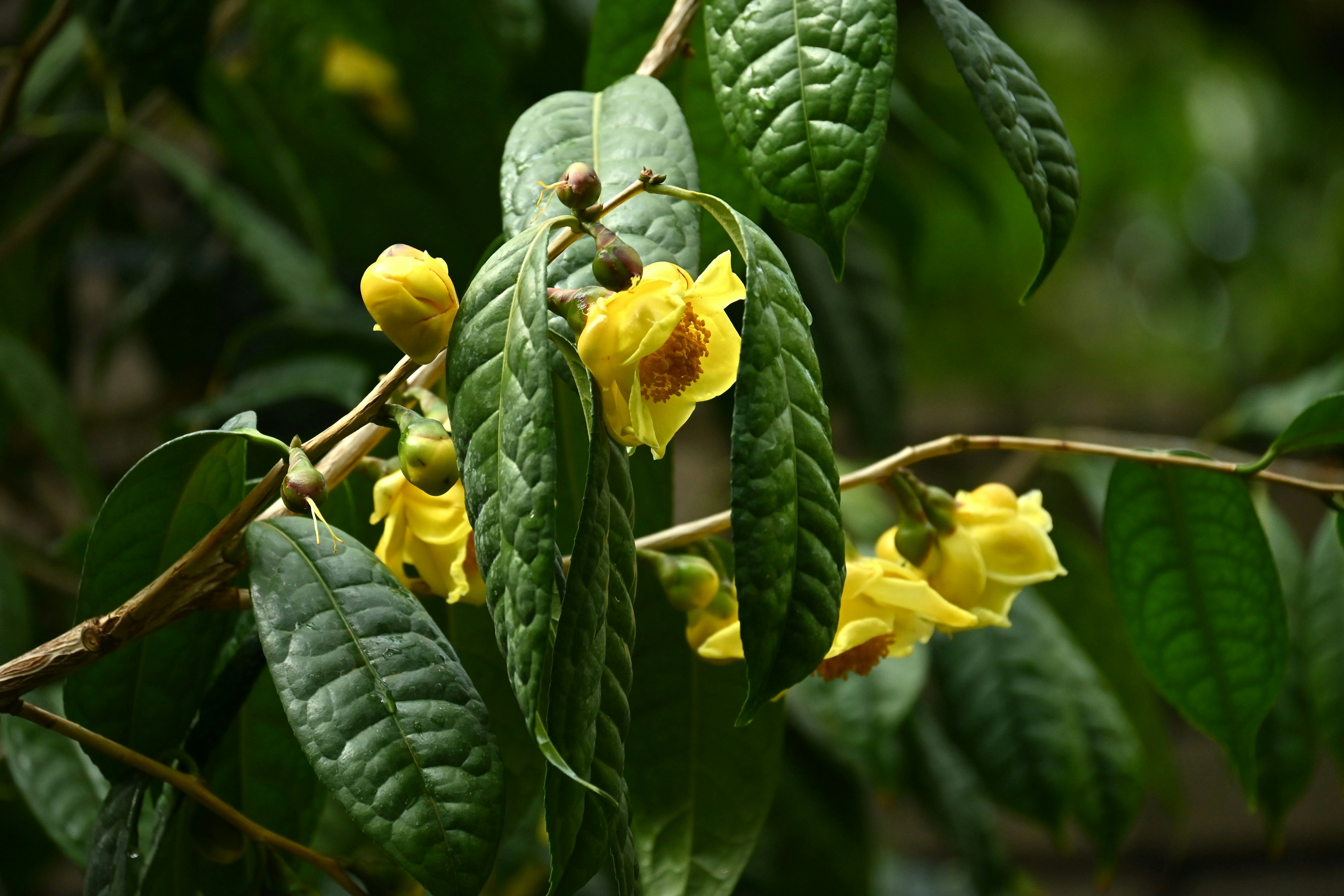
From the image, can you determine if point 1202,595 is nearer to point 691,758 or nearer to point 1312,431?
point 1312,431

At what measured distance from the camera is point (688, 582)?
0.46 metres

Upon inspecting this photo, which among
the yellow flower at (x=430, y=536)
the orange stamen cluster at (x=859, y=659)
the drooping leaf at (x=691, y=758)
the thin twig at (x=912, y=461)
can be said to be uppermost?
the yellow flower at (x=430, y=536)

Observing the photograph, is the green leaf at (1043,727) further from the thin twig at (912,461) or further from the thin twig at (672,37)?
the thin twig at (672,37)

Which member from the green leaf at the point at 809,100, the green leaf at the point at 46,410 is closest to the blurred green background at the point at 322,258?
the green leaf at the point at 46,410

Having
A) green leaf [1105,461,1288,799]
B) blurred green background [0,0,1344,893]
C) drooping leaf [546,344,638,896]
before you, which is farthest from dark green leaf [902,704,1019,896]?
drooping leaf [546,344,638,896]

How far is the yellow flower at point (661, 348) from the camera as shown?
0.33m

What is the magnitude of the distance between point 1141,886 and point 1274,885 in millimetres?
221

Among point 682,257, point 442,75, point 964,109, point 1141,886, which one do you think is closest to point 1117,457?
point 682,257

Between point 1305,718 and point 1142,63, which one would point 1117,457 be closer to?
point 1305,718

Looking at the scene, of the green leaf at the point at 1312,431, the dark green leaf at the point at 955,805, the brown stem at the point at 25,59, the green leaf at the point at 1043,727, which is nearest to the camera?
the green leaf at the point at 1312,431

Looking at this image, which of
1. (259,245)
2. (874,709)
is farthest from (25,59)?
(874,709)

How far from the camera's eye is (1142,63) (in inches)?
87.7

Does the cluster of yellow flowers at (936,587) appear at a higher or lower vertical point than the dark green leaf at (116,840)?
higher

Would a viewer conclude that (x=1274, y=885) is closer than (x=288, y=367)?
No
